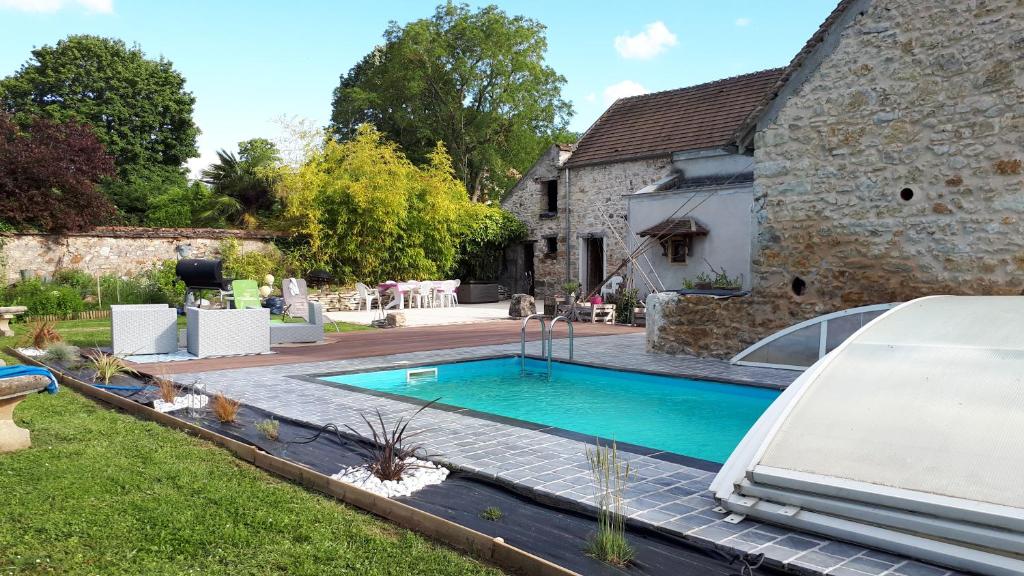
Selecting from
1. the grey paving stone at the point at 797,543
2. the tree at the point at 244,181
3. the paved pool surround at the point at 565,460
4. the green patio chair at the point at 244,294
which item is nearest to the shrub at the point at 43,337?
the green patio chair at the point at 244,294

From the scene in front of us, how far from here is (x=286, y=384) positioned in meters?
7.19

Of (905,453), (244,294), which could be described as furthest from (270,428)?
(244,294)

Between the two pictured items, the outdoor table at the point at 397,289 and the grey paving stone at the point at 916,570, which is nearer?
the grey paving stone at the point at 916,570

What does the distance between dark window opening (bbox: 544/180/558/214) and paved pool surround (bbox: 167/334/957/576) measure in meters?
13.5

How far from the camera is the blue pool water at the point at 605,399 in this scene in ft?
20.8

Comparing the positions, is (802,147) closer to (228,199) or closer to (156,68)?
(228,199)

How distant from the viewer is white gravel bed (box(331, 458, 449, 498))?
3799 mm

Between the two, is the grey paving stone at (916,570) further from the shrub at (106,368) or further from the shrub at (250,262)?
the shrub at (250,262)

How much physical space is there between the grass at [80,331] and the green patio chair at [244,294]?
1.68 metres

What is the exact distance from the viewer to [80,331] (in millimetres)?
11531

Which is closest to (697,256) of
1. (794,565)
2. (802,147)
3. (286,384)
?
(802,147)

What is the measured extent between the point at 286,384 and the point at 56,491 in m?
3.47

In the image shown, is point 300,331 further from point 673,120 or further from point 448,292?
point 673,120

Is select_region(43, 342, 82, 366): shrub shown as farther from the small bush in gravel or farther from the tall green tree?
the tall green tree
